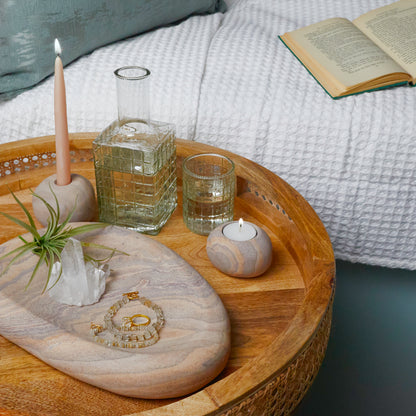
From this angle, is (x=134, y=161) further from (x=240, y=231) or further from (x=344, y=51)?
(x=344, y=51)

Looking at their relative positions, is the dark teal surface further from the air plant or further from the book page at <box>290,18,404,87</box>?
the air plant

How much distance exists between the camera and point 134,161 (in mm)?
725

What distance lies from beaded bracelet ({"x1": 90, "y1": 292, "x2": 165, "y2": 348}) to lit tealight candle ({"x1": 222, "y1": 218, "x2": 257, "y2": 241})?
14 centimetres

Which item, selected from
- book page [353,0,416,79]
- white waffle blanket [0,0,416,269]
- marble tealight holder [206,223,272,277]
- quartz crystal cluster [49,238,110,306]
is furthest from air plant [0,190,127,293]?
book page [353,0,416,79]

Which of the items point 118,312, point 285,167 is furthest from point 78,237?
point 285,167

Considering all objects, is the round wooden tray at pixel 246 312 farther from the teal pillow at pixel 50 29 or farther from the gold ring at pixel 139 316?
the teal pillow at pixel 50 29

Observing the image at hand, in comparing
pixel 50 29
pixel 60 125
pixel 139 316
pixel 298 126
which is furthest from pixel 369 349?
pixel 50 29

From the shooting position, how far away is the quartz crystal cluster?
60 centimetres

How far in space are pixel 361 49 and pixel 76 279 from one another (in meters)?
0.87

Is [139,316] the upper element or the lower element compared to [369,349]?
upper

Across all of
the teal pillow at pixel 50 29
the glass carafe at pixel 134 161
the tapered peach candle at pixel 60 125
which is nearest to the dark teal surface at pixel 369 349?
the glass carafe at pixel 134 161

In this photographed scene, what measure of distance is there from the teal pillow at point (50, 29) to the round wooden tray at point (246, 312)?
0.26 m

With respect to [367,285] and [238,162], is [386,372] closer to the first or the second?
[367,285]

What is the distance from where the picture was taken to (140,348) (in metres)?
0.56
